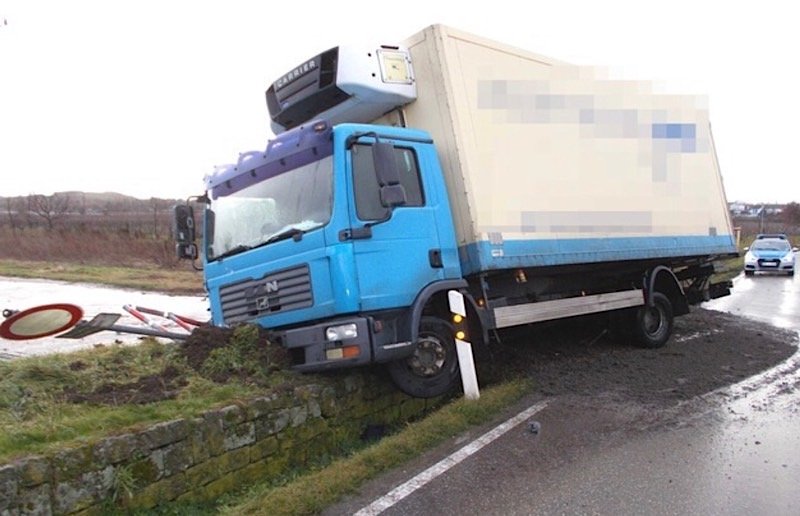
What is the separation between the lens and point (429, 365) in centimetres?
566

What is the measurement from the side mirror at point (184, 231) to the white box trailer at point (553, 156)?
2.39m

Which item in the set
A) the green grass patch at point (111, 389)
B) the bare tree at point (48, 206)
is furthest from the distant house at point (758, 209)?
the green grass patch at point (111, 389)

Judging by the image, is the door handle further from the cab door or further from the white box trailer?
the white box trailer

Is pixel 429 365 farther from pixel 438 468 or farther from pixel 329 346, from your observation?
pixel 438 468

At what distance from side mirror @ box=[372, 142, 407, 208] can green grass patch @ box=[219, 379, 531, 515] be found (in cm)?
189

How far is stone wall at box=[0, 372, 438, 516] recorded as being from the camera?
330cm

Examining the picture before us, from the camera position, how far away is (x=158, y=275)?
78.2 feet

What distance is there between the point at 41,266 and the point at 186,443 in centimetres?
2765

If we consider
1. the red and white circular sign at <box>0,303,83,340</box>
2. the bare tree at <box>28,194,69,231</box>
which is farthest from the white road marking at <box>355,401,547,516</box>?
the bare tree at <box>28,194,69,231</box>

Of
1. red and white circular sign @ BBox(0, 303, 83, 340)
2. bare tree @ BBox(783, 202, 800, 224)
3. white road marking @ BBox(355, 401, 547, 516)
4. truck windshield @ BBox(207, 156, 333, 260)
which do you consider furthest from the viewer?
bare tree @ BBox(783, 202, 800, 224)

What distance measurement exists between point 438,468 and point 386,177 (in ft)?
7.74

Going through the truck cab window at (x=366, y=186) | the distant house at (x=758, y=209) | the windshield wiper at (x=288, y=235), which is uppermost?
the distant house at (x=758, y=209)

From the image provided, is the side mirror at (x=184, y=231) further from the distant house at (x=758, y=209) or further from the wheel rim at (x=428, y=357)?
the distant house at (x=758, y=209)

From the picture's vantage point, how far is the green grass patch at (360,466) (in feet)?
12.6
